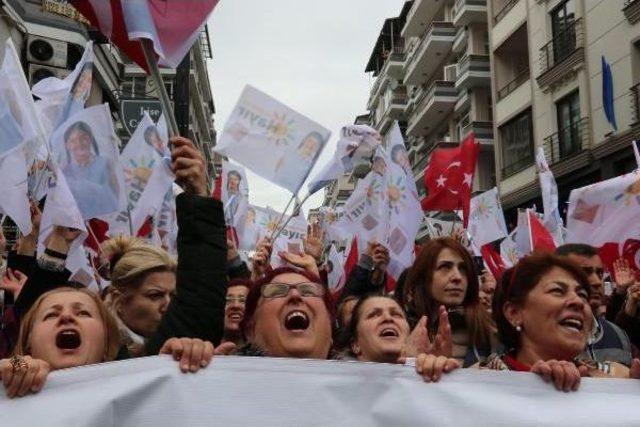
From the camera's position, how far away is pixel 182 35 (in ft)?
10.6

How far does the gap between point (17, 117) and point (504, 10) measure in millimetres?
24664

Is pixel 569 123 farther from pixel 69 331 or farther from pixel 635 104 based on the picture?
pixel 69 331

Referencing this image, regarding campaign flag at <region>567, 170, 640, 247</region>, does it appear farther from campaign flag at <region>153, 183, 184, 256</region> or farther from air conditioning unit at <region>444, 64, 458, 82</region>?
air conditioning unit at <region>444, 64, 458, 82</region>

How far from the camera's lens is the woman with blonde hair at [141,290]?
344cm

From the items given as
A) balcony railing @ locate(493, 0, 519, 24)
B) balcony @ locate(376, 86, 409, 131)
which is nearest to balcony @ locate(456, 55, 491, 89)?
balcony railing @ locate(493, 0, 519, 24)

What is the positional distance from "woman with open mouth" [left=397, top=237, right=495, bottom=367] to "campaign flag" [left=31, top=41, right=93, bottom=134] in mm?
3730

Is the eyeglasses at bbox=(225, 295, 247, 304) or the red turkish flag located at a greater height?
the red turkish flag

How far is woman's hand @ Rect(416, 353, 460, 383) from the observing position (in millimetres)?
2377

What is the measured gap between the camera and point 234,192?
38.0 feet

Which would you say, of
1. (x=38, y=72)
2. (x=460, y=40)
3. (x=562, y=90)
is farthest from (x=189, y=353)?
(x=460, y=40)

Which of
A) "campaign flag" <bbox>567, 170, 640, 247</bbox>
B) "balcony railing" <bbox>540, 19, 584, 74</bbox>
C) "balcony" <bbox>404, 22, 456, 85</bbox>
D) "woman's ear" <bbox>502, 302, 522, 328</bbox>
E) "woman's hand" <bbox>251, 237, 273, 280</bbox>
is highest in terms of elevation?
"balcony" <bbox>404, 22, 456, 85</bbox>

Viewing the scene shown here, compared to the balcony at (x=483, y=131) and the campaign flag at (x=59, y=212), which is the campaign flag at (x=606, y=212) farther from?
the balcony at (x=483, y=131)

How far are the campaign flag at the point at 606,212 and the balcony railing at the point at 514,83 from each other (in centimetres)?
2066

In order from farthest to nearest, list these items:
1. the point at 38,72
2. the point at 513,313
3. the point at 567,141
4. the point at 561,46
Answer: the point at 561,46
the point at 567,141
the point at 38,72
the point at 513,313
